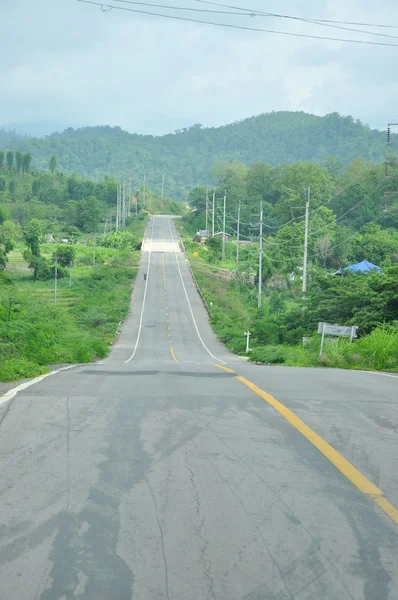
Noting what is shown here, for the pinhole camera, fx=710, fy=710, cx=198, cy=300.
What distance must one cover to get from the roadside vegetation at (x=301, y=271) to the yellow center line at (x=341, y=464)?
11.3 m

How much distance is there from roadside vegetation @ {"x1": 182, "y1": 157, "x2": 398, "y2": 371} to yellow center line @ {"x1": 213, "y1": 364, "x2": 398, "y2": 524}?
11338 millimetres

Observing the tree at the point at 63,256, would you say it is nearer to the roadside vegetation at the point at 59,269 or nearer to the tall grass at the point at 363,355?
the roadside vegetation at the point at 59,269

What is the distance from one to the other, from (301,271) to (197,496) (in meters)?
77.8

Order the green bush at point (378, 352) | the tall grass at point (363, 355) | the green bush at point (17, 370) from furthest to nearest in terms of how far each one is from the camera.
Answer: the tall grass at point (363, 355)
the green bush at point (378, 352)
the green bush at point (17, 370)

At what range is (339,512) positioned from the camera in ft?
16.6

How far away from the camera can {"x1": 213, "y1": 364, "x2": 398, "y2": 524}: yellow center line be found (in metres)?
5.27

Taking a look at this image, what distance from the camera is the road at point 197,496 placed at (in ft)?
13.1

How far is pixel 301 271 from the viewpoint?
269ft

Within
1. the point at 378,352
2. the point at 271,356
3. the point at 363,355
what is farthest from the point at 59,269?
the point at 378,352

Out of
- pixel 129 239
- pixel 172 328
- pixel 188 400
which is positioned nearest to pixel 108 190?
pixel 129 239

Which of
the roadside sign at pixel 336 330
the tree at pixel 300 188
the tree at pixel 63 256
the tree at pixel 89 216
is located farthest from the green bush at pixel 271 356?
the tree at pixel 89 216

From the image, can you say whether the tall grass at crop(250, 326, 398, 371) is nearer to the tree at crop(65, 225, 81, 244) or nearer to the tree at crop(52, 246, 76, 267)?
the tree at crop(52, 246, 76, 267)

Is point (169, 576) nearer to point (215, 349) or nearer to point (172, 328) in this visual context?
point (215, 349)

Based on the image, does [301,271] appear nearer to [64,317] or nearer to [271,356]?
[64,317]
